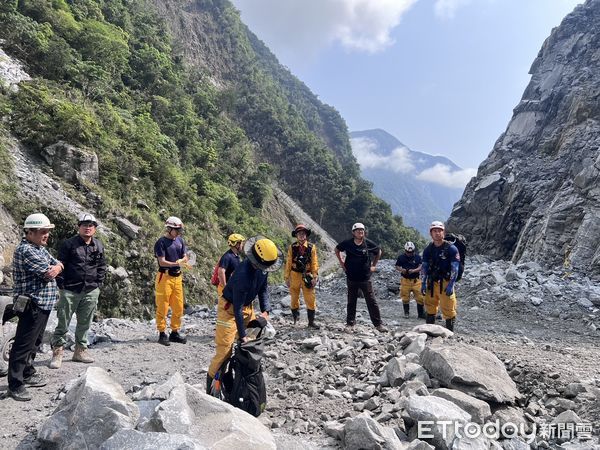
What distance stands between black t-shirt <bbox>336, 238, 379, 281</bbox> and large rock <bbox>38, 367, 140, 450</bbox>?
177 inches

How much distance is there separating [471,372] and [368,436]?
→ 1.69 m

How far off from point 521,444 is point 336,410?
5.54 ft

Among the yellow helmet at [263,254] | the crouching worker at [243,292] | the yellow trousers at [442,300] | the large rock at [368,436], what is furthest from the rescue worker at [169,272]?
the yellow trousers at [442,300]

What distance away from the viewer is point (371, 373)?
16.5 ft

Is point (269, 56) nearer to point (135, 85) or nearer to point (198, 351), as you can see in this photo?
point (135, 85)

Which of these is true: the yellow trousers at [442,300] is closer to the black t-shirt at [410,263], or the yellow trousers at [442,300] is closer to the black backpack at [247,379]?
the black t-shirt at [410,263]

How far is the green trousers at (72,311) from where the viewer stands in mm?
5266

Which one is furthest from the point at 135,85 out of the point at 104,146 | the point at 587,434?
the point at 587,434

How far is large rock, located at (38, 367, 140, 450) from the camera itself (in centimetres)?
312

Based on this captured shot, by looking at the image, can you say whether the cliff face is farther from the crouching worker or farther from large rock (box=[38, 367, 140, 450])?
large rock (box=[38, 367, 140, 450])

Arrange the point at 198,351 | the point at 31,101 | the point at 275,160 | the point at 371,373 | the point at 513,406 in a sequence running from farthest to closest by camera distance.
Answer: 1. the point at 275,160
2. the point at 31,101
3. the point at 198,351
4. the point at 371,373
5. the point at 513,406

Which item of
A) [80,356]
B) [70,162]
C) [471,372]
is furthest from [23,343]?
[70,162]

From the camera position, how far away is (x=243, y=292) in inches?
158

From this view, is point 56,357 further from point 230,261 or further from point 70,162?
point 70,162
